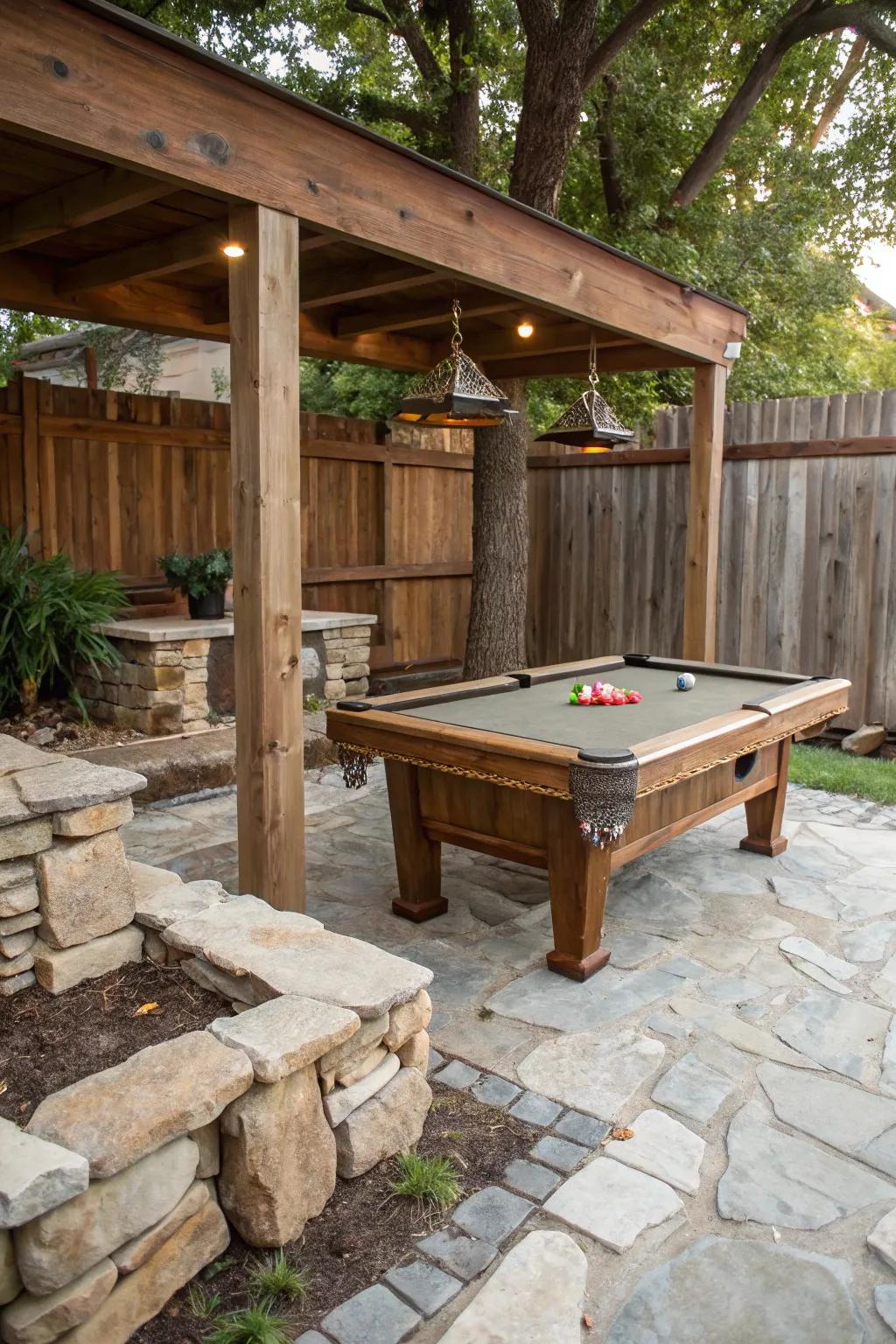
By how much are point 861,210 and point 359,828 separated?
11.2 m

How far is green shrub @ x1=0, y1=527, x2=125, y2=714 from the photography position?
16.9ft

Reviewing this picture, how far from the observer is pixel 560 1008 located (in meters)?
2.90

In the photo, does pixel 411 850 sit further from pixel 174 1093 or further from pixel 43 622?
pixel 43 622

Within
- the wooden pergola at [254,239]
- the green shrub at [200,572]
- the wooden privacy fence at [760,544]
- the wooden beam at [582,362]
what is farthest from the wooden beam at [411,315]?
the wooden privacy fence at [760,544]

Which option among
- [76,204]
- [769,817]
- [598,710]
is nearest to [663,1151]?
[598,710]

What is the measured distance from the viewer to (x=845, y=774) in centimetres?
548

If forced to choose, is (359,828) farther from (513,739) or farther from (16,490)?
(16,490)

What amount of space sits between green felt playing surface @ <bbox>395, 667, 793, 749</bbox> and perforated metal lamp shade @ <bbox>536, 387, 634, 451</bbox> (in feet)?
3.66

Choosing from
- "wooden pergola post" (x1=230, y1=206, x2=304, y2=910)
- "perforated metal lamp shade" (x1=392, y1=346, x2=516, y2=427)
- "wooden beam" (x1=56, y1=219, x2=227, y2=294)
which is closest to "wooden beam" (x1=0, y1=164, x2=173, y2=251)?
"wooden beam" (x1=56, y1=219, x2=227, y2=294)

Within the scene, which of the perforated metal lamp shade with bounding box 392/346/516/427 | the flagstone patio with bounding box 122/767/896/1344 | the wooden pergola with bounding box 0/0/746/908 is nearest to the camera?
the flagstone patio with bounding box 122/767/896/1344

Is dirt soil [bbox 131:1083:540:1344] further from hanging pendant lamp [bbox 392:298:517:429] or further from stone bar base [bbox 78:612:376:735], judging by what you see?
stone bar base [bbox 78:612:376:735]

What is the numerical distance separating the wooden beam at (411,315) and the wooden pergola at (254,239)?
3 centimetres

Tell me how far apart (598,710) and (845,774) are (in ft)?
8.02

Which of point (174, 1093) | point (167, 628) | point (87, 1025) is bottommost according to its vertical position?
point (87, 1025)
